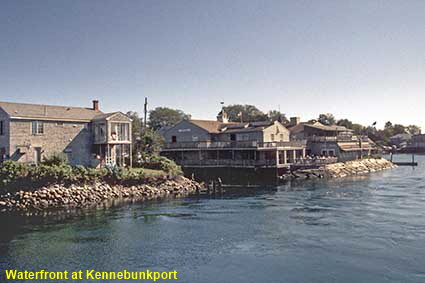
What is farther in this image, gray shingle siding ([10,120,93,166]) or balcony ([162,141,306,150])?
balcony ([162,141,306,150])

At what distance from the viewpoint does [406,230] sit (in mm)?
21500

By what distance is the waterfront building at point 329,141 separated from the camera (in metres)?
64.8

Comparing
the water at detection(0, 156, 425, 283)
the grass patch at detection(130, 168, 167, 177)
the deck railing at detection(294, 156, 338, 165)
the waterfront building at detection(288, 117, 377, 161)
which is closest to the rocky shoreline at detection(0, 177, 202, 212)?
the grass patch at detection(130, 168, 167, 177)

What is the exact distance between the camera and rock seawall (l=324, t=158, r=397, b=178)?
55.0 m

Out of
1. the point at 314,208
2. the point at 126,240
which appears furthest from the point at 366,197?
the point at 126,240

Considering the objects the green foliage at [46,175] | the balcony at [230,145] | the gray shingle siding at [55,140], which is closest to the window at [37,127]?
the gray shingle siding at [55,140]

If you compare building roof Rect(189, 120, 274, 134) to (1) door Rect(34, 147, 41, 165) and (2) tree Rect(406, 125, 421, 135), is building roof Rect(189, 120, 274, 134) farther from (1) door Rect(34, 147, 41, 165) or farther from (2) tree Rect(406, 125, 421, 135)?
(2) tree Rect(406, 125, 421, 135)

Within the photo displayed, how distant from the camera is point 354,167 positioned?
61.8 m

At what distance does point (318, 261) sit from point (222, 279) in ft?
14.6

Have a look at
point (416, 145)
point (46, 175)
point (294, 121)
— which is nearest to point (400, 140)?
point (416, 145)

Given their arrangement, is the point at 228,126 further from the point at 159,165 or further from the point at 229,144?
the point at 159,165

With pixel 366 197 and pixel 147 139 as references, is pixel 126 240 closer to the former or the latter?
pixel 366 197

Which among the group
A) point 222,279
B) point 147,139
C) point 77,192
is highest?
point 147,139

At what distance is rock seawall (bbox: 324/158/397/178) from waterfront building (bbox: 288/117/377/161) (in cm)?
180
